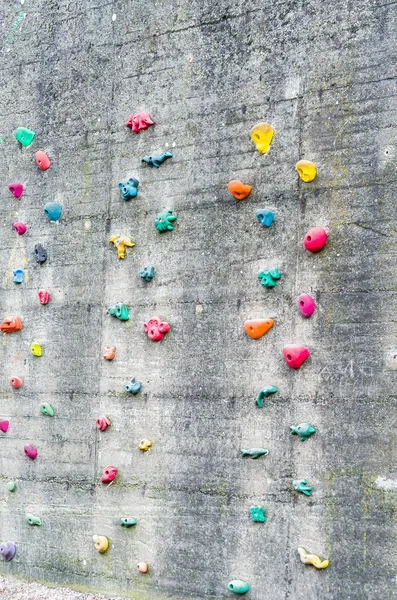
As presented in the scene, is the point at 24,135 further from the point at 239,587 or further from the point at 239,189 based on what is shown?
the point at 239,587

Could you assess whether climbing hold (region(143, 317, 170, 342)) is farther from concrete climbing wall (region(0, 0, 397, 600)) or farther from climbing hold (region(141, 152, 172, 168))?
climbing hold (region(141, 152, 172, 168))

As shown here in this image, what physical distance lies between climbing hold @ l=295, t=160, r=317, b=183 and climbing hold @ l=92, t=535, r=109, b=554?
2.62m

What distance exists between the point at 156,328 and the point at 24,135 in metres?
1.80

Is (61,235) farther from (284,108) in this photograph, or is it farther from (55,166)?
(284,108)

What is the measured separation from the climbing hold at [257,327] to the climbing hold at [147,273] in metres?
0.74

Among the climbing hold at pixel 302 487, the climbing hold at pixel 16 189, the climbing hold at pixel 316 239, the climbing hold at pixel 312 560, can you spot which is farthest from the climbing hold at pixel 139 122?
the climbing hold at pixel 312 560

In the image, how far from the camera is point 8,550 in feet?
16.6

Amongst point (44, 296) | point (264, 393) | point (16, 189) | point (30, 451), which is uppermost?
point (16, 189)

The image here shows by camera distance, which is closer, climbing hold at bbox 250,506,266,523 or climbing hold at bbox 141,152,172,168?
climbing hold at bbox 250,506,266,523

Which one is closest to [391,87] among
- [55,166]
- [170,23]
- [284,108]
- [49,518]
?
[284,108]

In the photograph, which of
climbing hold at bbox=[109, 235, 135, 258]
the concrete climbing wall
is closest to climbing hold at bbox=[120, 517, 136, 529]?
the concrete climbing wall

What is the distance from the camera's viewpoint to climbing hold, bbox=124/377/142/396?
15.5 feet

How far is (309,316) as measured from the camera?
13.9 ft

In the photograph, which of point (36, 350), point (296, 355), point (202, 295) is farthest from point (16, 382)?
point (296, 355)
